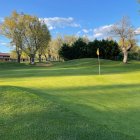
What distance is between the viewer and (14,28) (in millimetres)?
66375

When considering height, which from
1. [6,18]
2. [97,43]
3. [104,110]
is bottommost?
[104,110]

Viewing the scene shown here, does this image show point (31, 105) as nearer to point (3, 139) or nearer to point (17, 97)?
point (17, 97)

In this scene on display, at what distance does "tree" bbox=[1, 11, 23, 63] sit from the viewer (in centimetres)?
6638

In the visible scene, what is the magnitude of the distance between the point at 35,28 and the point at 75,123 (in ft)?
201

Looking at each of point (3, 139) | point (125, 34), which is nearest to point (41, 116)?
point (3, 139)

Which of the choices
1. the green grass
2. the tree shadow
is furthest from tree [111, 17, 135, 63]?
the green grass

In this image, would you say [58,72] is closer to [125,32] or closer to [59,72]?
[59,72]

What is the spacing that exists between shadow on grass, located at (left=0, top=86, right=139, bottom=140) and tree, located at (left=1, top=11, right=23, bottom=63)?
58.6m

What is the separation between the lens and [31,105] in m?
8.78

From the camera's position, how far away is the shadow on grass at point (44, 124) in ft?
20.8

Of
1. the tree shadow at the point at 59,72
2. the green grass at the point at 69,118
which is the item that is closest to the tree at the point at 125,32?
the tree shadow at the point at 59,72

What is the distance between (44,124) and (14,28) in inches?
2418

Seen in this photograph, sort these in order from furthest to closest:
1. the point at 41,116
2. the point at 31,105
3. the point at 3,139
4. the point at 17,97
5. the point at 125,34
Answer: the point at 125,34 < the point at 17,97 < the point at 31,105 < the point at 41,116 < the point at 3,139

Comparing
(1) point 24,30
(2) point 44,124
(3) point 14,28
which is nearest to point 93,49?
(1) point 24,30
